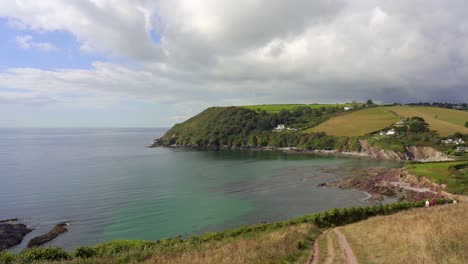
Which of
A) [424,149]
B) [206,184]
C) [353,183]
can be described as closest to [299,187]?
[353,183]

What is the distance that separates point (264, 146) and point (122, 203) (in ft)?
442

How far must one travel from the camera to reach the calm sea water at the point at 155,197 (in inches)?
1991

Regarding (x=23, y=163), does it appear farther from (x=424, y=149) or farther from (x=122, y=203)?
(x=424, y=149)

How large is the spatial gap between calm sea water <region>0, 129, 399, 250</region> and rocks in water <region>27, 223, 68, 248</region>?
1.05 meters

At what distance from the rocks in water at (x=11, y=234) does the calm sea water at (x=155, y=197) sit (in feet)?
3.80

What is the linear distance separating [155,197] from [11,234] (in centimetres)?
2759

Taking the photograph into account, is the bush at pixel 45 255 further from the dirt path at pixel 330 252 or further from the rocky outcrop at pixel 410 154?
the rocky outcrop at pixel 410 154

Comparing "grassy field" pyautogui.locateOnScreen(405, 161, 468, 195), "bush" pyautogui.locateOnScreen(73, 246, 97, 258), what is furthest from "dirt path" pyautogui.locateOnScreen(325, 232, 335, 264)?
"grassy field" pyautogui.locateOnScreen(405, 161, 468, 195)

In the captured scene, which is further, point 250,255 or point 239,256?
point 250,255

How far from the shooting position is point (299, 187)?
7925 centimetres

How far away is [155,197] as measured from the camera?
227 ft

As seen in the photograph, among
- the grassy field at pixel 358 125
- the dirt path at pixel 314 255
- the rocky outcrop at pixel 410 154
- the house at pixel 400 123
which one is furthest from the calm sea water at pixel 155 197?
the house at pixel 400 123

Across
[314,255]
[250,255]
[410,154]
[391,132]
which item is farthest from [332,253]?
[391,132]

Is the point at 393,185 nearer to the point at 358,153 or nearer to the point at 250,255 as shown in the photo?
the point at 250,255
